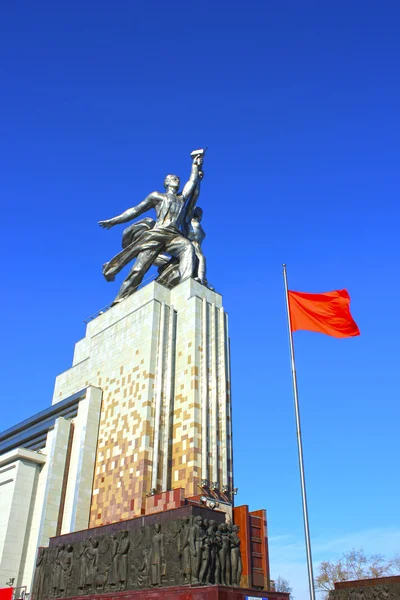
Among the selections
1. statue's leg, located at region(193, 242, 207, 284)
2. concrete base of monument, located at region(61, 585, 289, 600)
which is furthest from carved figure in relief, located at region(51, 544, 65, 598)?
statue's leg, located at region(193, 242, 207, 284)

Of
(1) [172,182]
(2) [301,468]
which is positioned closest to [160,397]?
(2) [301,468]

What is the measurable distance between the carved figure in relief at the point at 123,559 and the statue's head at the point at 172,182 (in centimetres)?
1816

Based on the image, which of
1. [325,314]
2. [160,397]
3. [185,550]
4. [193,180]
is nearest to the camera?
[185,550]

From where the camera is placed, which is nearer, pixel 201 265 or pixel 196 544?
pixel 196 544

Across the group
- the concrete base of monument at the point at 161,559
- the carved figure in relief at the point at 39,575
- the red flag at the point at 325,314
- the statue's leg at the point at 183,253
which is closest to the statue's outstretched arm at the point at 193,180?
the statue's leg at the point at 183,253

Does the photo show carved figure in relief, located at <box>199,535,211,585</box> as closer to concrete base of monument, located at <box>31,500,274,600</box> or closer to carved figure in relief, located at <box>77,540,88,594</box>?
concrete base of monument, located at <box>31,500,274,600</box>

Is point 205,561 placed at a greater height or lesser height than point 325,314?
lesser

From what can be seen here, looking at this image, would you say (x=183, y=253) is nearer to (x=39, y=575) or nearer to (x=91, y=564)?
(x=91, y=564)

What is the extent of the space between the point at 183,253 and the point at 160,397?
8014 millimetres

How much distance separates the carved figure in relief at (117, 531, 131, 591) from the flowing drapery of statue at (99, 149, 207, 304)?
1269cm

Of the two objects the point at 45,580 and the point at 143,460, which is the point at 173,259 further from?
the point at 45,580

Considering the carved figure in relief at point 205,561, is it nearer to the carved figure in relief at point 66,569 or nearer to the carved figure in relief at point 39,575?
the carved figure in relief at point 66,569

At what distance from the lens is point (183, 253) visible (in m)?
27.8

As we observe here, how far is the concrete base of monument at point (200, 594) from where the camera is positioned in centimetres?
1440
